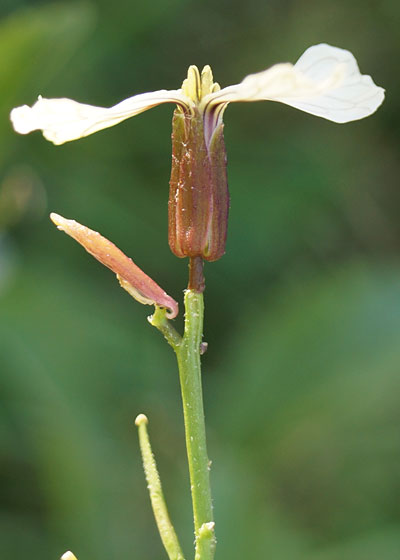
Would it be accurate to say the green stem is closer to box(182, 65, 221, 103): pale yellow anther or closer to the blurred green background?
box(182, 65, 221, 103): pale yellow anther

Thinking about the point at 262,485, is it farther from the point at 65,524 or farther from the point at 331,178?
the point at 331,178

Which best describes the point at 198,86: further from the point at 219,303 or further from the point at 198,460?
the point at 219,303

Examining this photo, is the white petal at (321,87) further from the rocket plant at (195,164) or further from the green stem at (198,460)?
the green stem at (198,460)

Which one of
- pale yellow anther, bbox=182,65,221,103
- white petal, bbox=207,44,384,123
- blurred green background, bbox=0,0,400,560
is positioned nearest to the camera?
white petal, bbox=207,44,384,123

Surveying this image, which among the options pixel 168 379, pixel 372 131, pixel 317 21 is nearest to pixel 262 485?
pixel 168 379

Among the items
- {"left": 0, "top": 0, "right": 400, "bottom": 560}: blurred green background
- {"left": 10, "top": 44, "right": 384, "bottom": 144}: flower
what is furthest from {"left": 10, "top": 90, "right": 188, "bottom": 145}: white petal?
{"left": 0, "top": 0, "right": 400, "bottom": 560}: blurred green background

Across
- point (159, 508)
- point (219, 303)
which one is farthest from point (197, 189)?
point (219, 303)

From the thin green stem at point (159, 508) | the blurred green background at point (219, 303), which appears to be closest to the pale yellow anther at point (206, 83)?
the thin green stem at point (159, 508)
